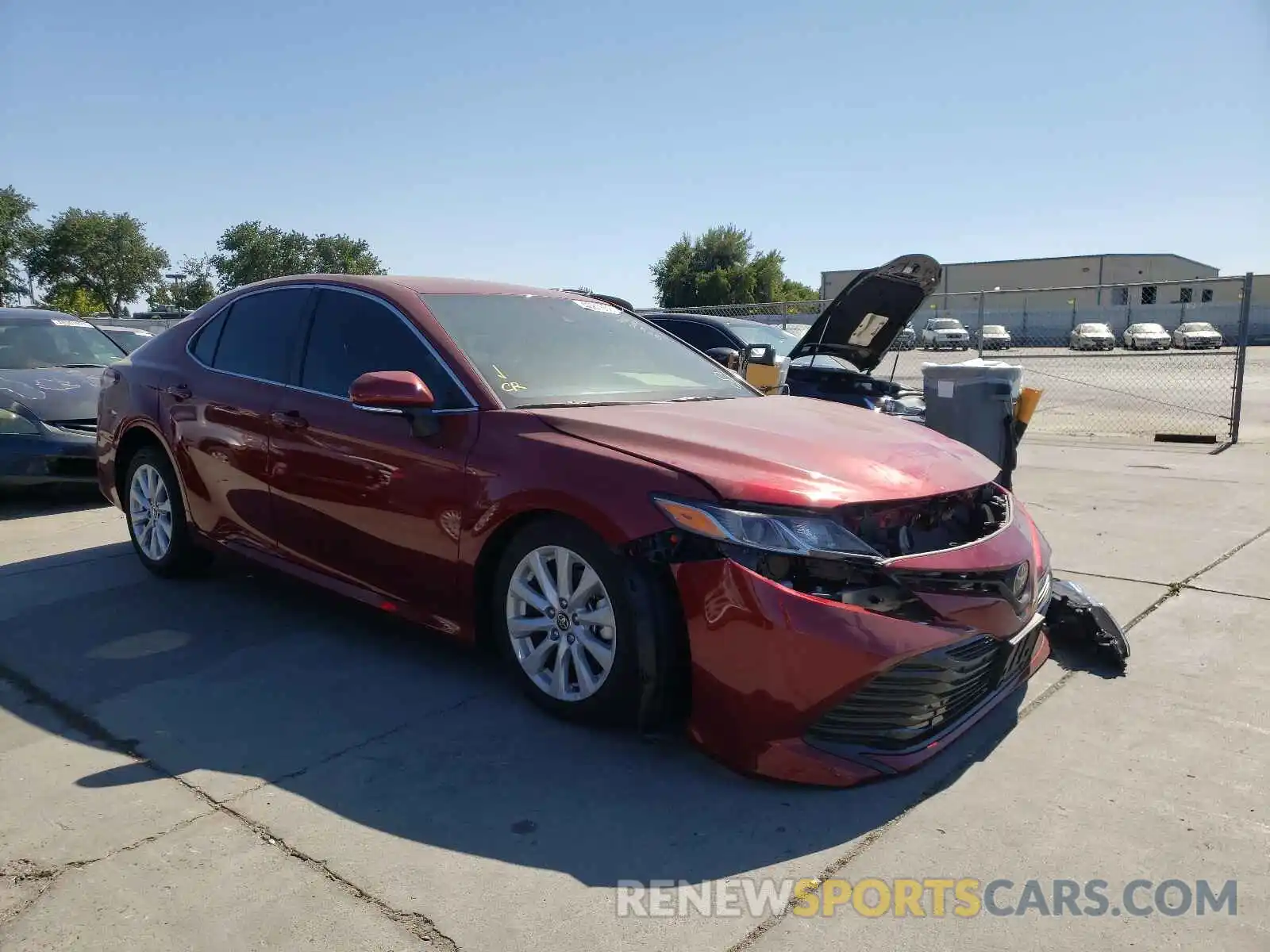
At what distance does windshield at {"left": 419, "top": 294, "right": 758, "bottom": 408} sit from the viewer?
151 inches

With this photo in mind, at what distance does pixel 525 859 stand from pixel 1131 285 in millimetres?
12245

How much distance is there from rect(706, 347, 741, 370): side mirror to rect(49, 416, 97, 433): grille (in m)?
5.30

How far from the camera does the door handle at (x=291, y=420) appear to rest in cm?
419

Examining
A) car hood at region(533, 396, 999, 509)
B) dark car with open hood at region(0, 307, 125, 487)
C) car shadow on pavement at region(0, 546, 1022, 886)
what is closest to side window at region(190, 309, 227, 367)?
car shadow on pavement at region(0, 546, 1022, 886)

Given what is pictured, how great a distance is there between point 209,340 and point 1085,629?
14.5 feet

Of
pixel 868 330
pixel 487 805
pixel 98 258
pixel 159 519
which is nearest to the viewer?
pixel 487 805

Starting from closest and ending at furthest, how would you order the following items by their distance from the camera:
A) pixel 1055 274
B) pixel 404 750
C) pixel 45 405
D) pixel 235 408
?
pixel 404 750 < pixel 235 408 < pixel 45 405 < pixel 1055 274

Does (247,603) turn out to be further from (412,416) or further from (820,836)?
(820,836)

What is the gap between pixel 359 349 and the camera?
13.6ft

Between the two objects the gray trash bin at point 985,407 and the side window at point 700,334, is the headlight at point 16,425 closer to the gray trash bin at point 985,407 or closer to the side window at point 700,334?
the side window at point 700,334

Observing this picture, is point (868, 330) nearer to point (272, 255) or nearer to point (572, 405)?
point (572, 405)

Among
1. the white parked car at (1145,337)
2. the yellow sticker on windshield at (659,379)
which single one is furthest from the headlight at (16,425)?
the white parked car at (1145,337)

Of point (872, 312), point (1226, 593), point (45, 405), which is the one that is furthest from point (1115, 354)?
point (45, 405)

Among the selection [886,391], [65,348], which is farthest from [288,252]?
[886,391]
